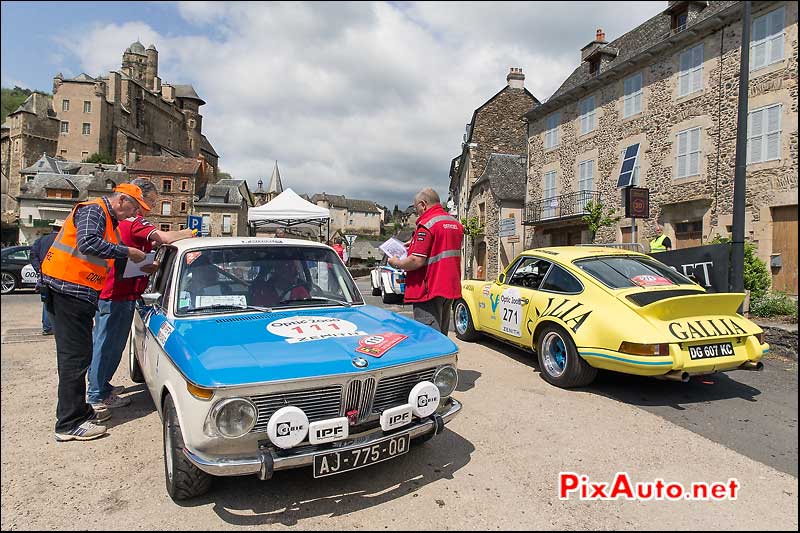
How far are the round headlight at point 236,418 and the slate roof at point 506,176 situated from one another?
27.9 m

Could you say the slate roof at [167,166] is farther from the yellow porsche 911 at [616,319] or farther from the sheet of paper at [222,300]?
the sheet of paper at [222,300]

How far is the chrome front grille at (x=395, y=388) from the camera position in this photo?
279cm

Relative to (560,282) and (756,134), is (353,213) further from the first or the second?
(560,282)

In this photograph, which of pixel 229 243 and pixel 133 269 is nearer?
pixel 229 243

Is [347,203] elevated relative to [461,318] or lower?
elevated

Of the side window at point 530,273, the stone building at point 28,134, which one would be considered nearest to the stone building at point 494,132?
the side window at point 530,273

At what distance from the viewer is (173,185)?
195 ft

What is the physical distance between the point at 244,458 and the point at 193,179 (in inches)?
2488

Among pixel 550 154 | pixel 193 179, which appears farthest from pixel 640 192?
pixel 193 179

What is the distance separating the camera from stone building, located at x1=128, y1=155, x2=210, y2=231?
194 feet

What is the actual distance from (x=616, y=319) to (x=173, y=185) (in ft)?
209

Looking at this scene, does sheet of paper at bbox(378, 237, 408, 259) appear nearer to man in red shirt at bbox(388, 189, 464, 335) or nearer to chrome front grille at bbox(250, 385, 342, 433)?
man in red shirt at bbox(388, 189, 464, 335)

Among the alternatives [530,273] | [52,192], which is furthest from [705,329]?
[52,192]

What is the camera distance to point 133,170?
6041 centimetres
